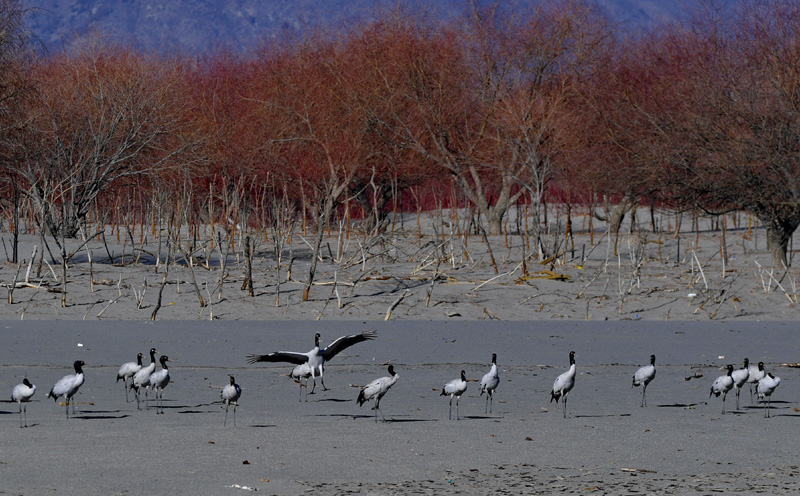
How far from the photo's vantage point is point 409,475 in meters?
7.87

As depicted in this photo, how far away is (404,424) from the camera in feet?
32.8

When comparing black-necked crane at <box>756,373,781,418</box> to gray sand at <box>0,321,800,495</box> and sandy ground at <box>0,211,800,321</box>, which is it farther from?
sandy ground at <box>0,211,800,321</box>

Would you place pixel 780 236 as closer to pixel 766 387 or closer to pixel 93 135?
pixel 766 387

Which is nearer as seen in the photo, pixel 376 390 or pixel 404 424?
pixel 404 424

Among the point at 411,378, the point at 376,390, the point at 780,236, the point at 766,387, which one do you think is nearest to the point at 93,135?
the point at 780,236

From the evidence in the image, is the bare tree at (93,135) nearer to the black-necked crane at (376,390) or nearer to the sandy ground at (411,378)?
→ the sandy ground at (411,378)

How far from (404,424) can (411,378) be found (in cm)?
294

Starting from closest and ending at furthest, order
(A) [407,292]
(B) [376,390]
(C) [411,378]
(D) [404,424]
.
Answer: (D) [404,424] < (B) [376,390] < (C) [411,378] < (A) [407,292]

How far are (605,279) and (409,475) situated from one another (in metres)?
15.6

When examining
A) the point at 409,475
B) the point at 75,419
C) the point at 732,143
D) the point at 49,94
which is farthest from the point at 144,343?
the point at 49,94

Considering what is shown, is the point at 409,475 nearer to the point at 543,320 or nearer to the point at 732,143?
the point at 543,320

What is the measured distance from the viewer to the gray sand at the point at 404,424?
301 inches

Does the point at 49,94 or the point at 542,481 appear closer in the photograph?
the point at 542,481

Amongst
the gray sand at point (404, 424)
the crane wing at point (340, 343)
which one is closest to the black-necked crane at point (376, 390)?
the gray sand at point (404, 424)
